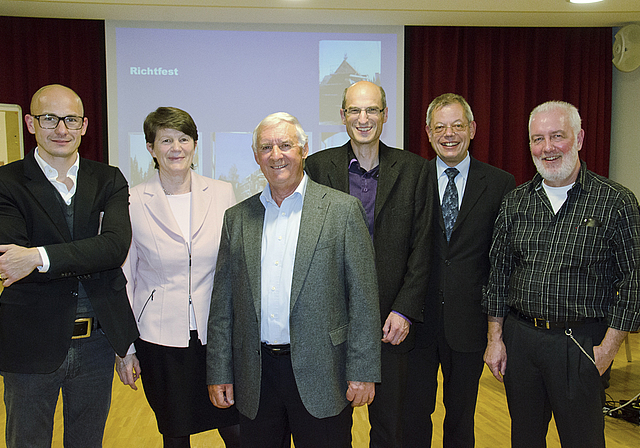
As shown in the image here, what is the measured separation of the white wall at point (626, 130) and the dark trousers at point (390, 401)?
4.95m

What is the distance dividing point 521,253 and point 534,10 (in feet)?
13.0

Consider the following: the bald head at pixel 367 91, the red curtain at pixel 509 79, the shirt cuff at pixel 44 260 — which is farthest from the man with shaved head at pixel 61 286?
the red curtain at pixel 509 79

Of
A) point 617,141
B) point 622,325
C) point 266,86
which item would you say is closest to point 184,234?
point 622,325

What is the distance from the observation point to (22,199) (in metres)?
1.81

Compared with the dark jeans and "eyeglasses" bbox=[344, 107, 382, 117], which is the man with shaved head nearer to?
the dark jeans

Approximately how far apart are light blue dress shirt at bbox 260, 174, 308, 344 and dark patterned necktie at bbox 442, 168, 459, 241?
0.85 m

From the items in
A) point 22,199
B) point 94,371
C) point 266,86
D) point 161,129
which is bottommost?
point 94,371

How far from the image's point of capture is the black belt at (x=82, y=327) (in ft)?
6.17

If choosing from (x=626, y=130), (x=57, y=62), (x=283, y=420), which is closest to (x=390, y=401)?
(x=283, y=420)

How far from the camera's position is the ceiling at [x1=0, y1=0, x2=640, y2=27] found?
4.70 m

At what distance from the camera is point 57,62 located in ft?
17.7

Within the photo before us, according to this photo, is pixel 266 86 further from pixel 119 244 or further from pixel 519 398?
pixel 519 398

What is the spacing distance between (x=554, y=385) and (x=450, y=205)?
900 mm

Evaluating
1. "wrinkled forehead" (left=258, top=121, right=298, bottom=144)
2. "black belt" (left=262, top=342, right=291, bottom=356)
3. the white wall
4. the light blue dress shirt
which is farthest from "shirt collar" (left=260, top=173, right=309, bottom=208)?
the white wall
